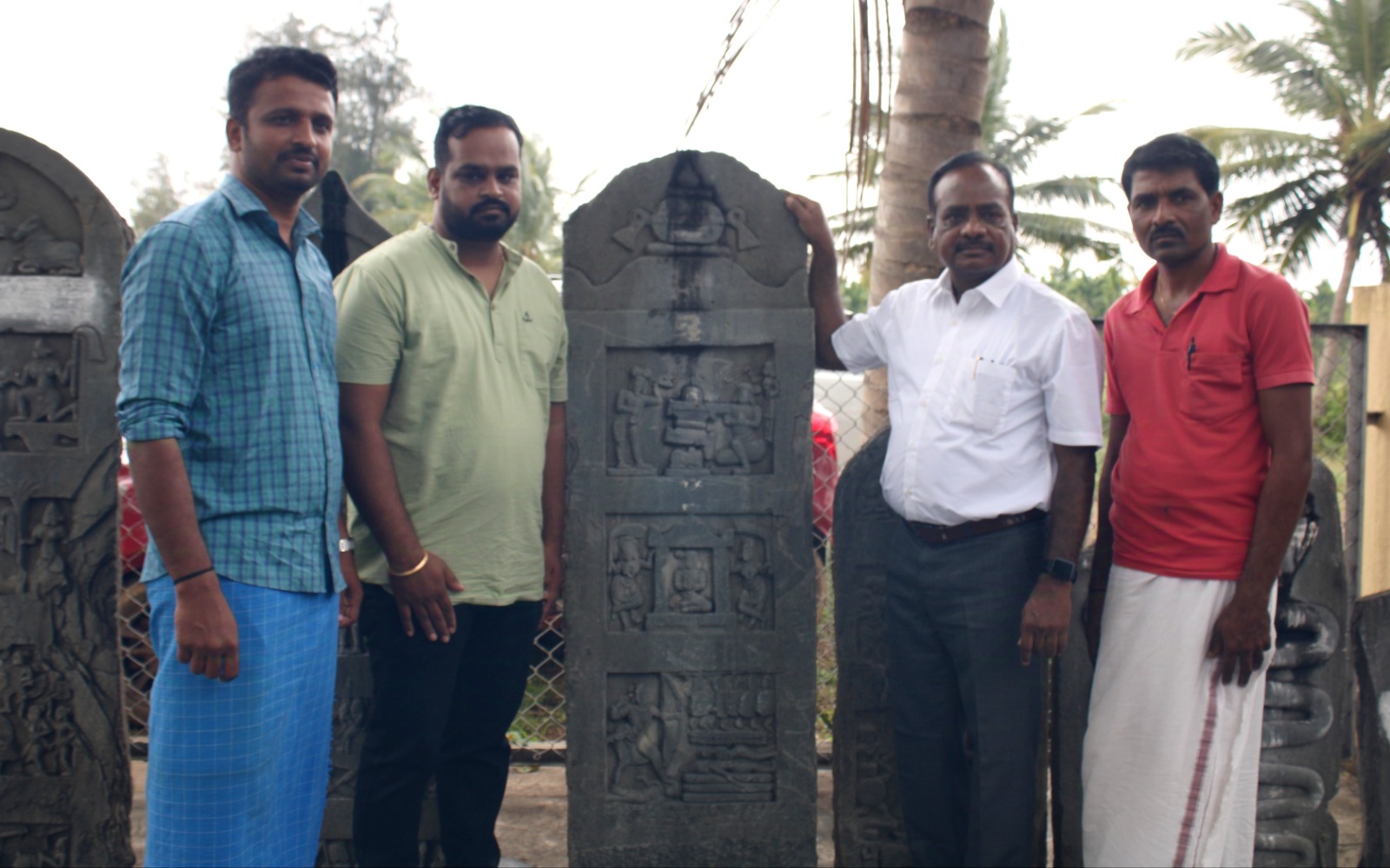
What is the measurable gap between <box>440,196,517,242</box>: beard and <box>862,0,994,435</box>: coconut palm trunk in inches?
64.7

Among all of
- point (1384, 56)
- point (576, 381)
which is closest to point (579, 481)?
point (576, 381)

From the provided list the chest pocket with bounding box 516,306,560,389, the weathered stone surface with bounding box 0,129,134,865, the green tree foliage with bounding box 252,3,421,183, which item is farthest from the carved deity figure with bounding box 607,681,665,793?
the green tree foliage with bounding box 252,3,421,183

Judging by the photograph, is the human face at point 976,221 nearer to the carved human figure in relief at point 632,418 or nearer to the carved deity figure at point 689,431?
the carved deity figure at point 689,431

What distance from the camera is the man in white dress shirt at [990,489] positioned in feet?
8.21

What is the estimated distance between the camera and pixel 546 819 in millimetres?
3727

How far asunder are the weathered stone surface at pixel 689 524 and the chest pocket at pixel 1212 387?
1.03 meters

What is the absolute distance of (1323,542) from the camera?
2.93m

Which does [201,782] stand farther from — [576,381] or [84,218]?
[84,218]

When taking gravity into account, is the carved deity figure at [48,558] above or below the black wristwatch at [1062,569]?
below

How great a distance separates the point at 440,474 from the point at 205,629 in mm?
668

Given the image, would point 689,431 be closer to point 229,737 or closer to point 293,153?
point 293,153

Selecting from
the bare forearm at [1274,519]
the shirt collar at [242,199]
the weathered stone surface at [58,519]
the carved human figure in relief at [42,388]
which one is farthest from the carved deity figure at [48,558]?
the bare forearm at [1274,519]

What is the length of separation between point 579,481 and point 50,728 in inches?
69.8

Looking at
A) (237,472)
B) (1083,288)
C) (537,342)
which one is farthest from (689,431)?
(1083,288)
